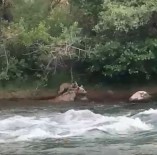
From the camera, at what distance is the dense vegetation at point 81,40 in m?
25.8

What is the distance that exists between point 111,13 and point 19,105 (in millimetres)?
5990

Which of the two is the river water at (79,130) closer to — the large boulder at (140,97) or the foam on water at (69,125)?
the foam on water at (69,125)

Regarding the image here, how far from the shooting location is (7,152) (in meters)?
14.0

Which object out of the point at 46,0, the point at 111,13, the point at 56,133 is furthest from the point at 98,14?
the point at 56,133

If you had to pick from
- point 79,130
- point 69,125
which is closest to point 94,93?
point 69,125

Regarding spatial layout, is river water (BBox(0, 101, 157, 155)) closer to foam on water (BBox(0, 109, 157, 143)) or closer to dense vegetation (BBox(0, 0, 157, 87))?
foam on water (BBox(0, 109, 157, 143))

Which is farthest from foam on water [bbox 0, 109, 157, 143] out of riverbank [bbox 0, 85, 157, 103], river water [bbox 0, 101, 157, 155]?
riverbank [bbox 0, 85, 157, 103]

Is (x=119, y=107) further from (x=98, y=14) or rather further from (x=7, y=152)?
(x=7, y=152)

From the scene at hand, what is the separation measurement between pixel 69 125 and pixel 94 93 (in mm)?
8595

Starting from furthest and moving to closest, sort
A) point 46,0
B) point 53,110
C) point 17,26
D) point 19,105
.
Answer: point 46,0, point 17,26, point 19,105, point 53,110

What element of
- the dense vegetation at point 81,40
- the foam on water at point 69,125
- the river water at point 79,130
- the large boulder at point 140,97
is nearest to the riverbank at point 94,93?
the large boulder at point 140,97

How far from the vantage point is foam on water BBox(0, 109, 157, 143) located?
16.8m

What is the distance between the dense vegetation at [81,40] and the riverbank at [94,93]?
0.60m

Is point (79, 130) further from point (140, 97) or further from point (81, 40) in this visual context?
point (81, 40)
